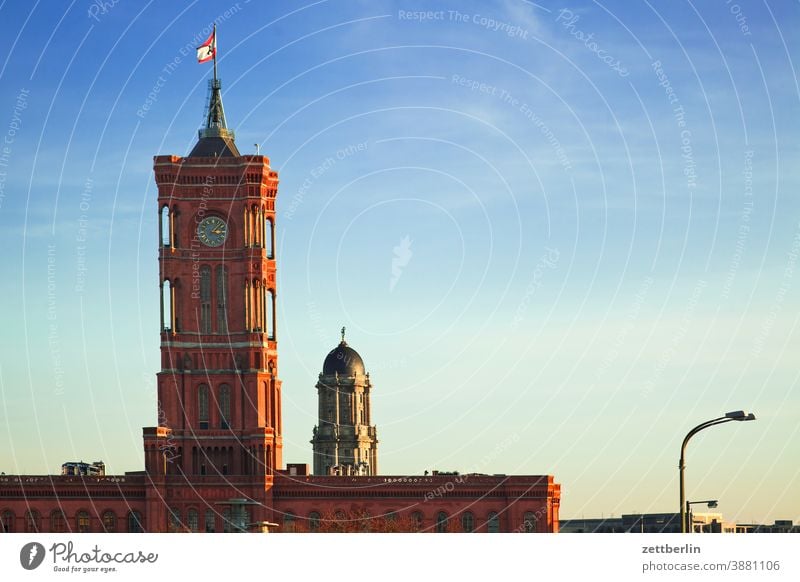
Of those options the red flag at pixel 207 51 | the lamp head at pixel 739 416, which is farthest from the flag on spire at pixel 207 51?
the lamp head at pixel 739 416
